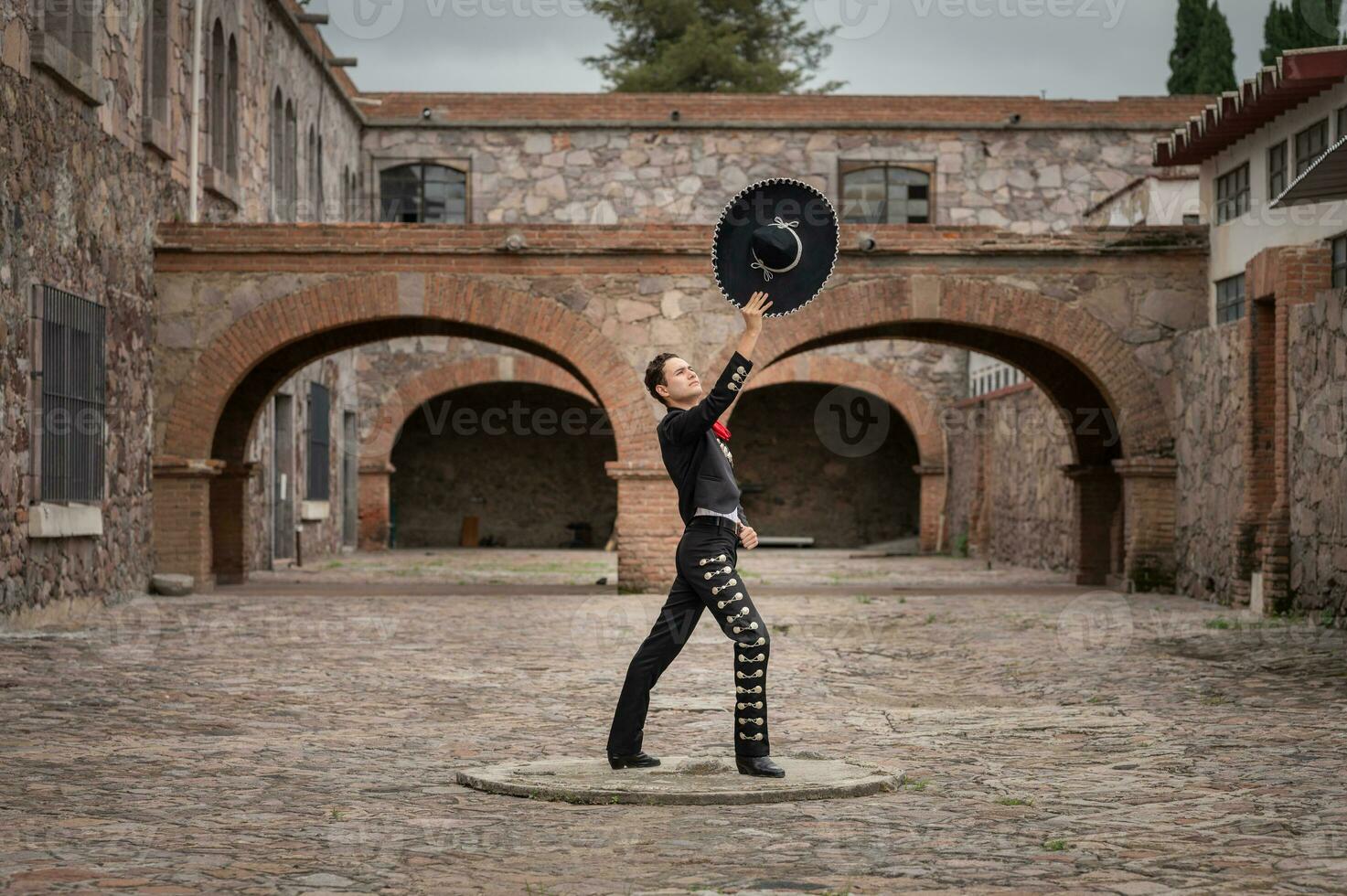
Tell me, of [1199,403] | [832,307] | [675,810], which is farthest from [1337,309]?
[675,810]

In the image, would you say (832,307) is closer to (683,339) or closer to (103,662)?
(683,339)

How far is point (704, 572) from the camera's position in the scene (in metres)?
6.23

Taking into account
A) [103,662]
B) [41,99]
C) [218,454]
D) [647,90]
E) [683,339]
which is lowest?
[103,662]

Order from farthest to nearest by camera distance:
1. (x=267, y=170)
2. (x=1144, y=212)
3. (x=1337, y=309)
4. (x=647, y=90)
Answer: (x=647, y=90) < (x=1144, y=212) < (x=267, y=170) < (x=1337, y=309)

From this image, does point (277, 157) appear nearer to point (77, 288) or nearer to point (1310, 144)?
point (77, 288)

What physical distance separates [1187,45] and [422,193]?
51.5 feet

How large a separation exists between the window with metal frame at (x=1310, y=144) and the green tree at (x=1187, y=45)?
63.4 ft

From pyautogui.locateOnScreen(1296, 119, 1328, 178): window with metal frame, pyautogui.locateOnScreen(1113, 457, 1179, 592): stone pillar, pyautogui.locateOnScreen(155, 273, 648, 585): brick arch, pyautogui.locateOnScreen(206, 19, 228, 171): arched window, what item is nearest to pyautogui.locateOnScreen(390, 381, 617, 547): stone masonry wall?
pyautogui.locateOnScreen(206, 19, 228, 171): arched window

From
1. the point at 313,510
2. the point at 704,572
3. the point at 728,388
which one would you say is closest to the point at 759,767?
the point at 704,572

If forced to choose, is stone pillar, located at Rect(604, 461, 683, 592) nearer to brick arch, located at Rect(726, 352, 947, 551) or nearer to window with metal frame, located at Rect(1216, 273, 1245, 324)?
window with metal frame, located at Rect(1216, 273, 1245, 324)

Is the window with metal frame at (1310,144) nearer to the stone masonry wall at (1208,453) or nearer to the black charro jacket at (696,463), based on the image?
the stone masonry wall at (1208,453)

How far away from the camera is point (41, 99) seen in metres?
13.3

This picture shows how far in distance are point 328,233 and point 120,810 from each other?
12.0 m

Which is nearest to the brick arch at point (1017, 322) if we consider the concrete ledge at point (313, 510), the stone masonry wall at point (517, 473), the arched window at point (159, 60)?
the arched window at point (159, 60)
